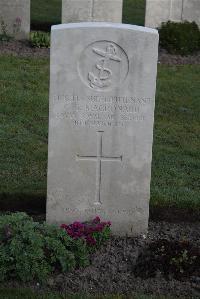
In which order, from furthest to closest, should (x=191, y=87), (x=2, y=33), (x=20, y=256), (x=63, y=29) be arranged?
(x=2, y=33)
(x=191, y=87)
(x=63, y=29)
(x=20, y=256)

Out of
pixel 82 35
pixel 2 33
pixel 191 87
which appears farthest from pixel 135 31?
pixel 2 33

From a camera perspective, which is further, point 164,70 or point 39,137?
point 164,70

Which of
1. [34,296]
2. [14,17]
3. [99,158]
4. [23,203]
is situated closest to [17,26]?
[14,17]

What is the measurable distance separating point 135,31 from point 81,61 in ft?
1.78

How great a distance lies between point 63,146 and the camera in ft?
20.7

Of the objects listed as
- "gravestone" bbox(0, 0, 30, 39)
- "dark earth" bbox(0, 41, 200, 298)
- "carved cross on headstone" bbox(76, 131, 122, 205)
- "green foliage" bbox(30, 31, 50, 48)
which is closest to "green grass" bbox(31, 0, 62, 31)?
"gravestone" bbox(0, 0, 30, 39)

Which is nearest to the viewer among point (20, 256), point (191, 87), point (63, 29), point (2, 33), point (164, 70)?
point (20, 256)

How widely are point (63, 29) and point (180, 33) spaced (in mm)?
9316

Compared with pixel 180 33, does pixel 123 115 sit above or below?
below

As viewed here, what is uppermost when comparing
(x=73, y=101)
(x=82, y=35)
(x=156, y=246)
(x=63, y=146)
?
(x=82, y=35)

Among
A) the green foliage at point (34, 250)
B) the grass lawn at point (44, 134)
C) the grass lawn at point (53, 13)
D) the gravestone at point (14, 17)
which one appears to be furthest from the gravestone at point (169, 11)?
the green foliage at point (34, 250)

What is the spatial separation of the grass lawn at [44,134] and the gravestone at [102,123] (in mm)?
874

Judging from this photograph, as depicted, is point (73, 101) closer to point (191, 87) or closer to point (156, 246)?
point (156, 246)

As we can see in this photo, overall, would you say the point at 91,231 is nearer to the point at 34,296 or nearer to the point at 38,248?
the point at 38,248
